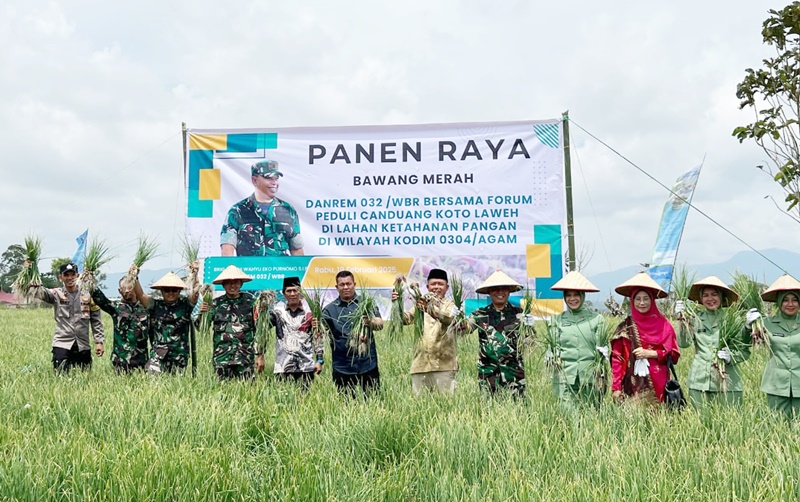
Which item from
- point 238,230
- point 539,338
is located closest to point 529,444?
point 539,338

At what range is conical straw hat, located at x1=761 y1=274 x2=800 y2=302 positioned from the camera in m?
4.77

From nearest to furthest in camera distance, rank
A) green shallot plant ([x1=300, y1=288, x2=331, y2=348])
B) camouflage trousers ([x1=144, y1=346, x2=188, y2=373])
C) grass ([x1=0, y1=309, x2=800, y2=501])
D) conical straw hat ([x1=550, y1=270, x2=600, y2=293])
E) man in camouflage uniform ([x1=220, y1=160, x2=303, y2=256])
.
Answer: grass ([x1=0, y1=309, x2=800, y2=501]), conical straw hat ([x1=550, y1=270, x2=600, y2=293]), green shallot plant ([x1=300, y1=288, x2=331, y2=348]), camouflage trousers ([x1=144, y1=346, x2=188, y2=373]), man in camouflage uniform ([x1=220, y1=160, x2=303, y2=256])

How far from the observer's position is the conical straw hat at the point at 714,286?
16.6 feet

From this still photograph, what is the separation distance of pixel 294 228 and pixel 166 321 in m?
2.90

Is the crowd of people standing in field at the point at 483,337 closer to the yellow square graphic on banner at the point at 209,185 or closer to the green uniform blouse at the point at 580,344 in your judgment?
the green uniform blouse at the point at 580,344

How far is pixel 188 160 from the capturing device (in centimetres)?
884

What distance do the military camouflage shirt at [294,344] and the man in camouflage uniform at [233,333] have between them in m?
0.33

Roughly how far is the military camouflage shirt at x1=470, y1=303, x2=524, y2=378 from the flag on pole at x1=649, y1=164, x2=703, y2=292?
17.9 feet

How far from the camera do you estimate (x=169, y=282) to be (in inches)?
241

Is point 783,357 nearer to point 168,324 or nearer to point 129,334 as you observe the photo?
point 168,324

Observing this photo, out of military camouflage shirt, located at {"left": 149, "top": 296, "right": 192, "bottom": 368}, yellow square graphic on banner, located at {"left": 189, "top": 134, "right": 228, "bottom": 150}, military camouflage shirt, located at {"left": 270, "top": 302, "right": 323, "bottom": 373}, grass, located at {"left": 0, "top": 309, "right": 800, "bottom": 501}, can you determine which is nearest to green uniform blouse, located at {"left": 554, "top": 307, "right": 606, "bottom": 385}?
grass, located at {"left": 0, "top": 309, "right": 800, "bottom": 501}

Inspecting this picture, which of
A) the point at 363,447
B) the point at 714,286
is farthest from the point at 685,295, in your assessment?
the point at 363,447

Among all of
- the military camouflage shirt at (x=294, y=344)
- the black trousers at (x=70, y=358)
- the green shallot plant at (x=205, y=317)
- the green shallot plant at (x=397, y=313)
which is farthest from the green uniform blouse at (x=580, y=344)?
the black trousers at (x=70, y=358)

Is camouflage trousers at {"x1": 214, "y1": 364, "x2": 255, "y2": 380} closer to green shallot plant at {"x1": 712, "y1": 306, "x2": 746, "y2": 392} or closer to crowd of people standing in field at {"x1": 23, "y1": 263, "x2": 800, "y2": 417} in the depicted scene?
crowd of people standing in field at {"x1": 23, "y1": 263, "x2": 800, "y2": 417}
